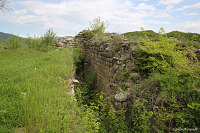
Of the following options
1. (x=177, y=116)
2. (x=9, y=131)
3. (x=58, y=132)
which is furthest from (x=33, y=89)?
(x=177, y=116)

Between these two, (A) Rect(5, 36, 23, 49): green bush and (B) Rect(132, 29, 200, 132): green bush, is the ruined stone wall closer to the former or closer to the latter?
(B) Rect(132, 29, 200, 132): green bush

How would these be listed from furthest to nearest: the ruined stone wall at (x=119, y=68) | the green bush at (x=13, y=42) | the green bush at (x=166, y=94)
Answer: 1. the green bush at (x=13, y=42)
2. the ruined stone wall at (x=119, y=68)
3. the green bush at (x=166, y=94)

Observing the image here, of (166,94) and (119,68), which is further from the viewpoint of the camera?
(119,68)

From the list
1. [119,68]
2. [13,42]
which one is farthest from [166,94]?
[13,42]

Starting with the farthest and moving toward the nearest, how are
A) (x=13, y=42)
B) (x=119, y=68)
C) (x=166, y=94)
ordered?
(x=13, y=42) → (x=119, y=68) → (x=166, y=94)

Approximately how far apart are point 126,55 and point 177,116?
8.48 ft

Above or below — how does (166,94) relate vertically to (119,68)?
below

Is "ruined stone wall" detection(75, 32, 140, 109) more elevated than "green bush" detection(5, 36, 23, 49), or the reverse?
"green bush" detection(5, 36, 23, 49)

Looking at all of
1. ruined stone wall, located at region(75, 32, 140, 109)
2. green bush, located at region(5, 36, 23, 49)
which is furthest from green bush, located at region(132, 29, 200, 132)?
green bush, located at region(5, 36, 23, 49)

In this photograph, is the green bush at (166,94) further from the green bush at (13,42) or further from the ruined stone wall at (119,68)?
the green bush at (13,42)

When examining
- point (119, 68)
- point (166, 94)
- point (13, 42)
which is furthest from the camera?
point (13, 42)

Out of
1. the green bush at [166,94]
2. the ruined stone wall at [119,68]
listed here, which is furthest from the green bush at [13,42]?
the green bush at [166,94]

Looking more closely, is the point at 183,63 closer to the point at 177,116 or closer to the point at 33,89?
the point at 177,116

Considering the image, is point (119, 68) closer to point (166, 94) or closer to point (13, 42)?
point (166, 94)
